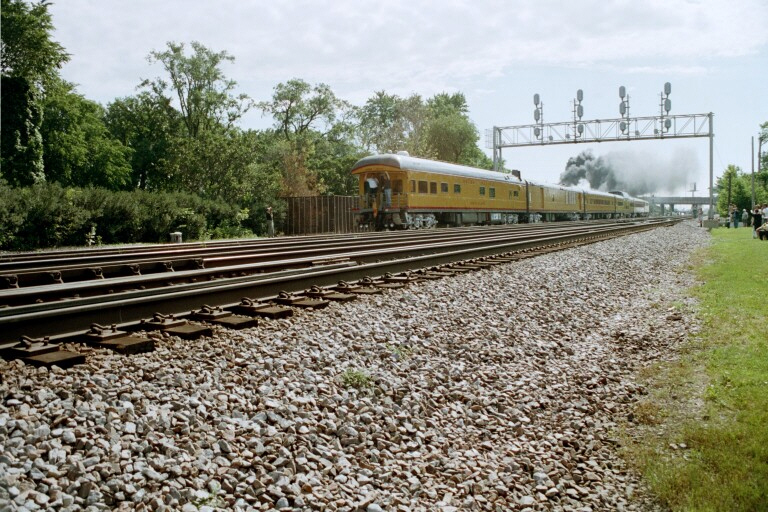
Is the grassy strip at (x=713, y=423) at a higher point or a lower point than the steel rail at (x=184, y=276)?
lower

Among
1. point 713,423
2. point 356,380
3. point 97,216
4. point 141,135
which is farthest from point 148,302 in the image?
point 141,135

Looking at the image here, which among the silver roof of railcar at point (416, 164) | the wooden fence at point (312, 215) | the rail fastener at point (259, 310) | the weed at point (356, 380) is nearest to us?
the weed at point (356, 380)

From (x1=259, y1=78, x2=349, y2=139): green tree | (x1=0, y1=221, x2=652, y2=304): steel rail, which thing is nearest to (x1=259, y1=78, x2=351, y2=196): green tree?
(x1=259, y1=78, x2=349, y2=139): green tree

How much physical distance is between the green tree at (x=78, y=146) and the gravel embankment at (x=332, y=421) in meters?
45.8

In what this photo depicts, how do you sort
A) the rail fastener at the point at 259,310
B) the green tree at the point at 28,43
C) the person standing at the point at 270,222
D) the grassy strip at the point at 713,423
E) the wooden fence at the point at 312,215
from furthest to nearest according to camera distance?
the green tree at the point at 28,43 < the wooden fence at the point at 312,215 < the person standing at the point at 270,222 < the rail fastener at the point at 259,310 < the grassy strip at the point at 713,423

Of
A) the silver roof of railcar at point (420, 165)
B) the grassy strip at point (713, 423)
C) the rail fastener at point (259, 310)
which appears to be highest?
the silver roof of railcar at point (420, 165)

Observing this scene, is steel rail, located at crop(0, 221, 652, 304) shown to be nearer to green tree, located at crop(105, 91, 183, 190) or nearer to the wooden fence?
the wooden fence

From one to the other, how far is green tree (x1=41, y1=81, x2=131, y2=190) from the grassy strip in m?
46.7

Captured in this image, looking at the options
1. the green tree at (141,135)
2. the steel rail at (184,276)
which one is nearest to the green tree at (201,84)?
the green tree at (141,135)

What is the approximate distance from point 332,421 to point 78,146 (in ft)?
172

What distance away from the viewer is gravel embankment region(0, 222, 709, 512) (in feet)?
10.00

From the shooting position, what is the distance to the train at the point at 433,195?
2470cm

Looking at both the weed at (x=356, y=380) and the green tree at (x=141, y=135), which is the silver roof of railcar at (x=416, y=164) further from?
the green tree at (x=141, y=135)

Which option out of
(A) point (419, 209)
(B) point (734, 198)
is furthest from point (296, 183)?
(B) point (734, 198)
